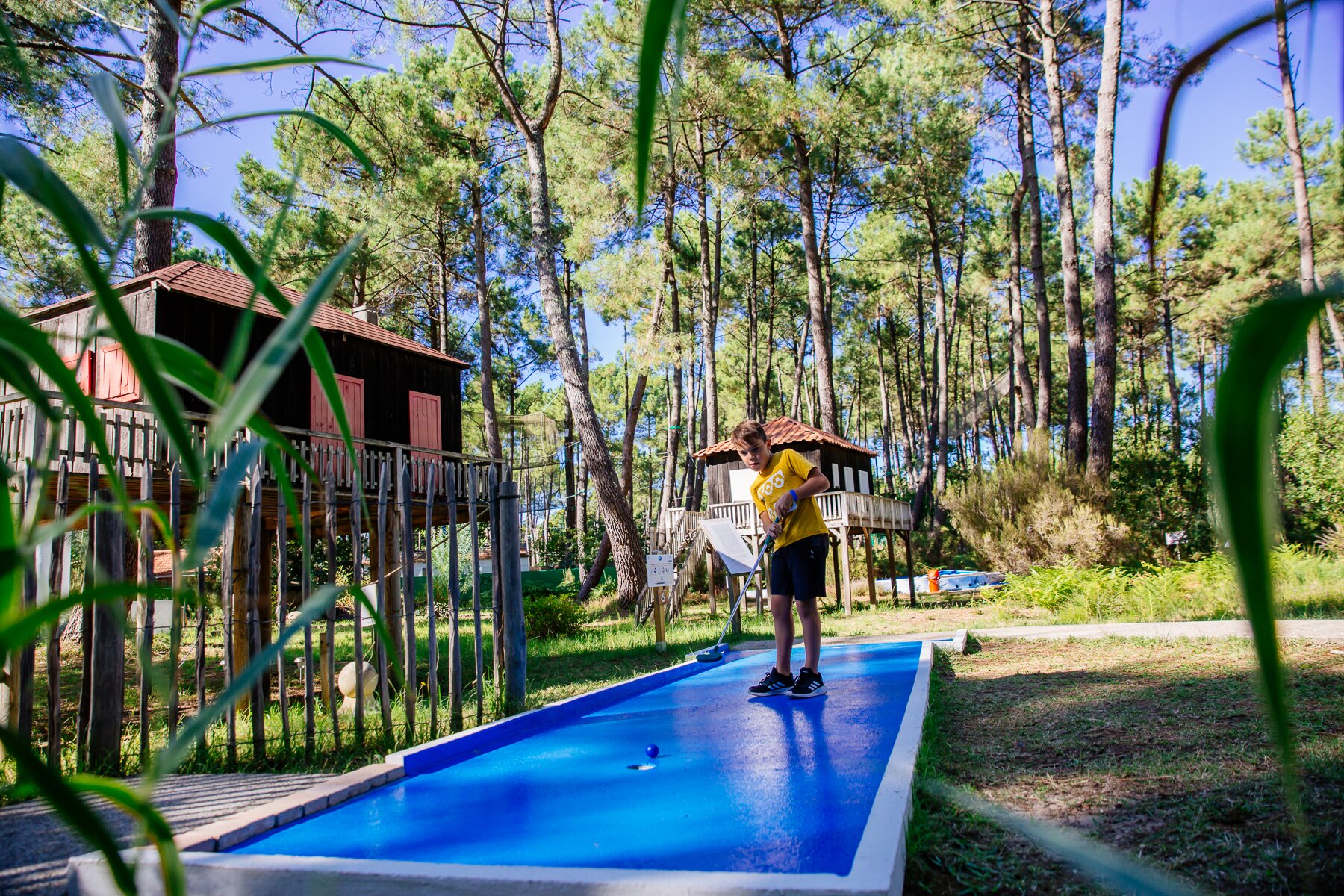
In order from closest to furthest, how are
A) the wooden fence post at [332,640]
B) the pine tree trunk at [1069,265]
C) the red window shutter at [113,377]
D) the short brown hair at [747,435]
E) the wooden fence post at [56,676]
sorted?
1. the wooden fence post at [56,676]
2. the wooden fence post at [332,640]
3. the short brown hair at [747,435]
4. the red window shutter at [113,377]
5. the pine tree trunk at [1069,265]

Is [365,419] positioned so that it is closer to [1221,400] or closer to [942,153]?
[1221,400]

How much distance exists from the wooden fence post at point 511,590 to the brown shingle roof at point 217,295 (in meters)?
5.75

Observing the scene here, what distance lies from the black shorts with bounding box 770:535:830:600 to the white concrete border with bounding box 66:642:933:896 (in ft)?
7.46

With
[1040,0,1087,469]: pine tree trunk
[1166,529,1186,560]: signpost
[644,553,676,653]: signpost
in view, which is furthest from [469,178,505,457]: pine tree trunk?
[1166,529,1186,560]: signpost

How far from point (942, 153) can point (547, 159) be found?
1161 cm

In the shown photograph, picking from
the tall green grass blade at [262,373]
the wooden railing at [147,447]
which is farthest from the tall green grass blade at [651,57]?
the wooden railing at [147,447]

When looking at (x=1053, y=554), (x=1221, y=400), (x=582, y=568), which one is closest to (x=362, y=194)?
(x=582, y=568)

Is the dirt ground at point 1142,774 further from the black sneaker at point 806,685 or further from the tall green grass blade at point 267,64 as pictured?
the tall green grass blade at point 267,64

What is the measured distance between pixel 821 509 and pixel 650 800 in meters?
12.2

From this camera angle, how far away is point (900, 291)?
33.6 meters

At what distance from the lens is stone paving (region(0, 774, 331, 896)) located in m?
2.59

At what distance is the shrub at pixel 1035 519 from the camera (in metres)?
13.8

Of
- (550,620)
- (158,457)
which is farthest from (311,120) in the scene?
(550,620)

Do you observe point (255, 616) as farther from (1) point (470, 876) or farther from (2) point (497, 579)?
(1) point (470, 876)
